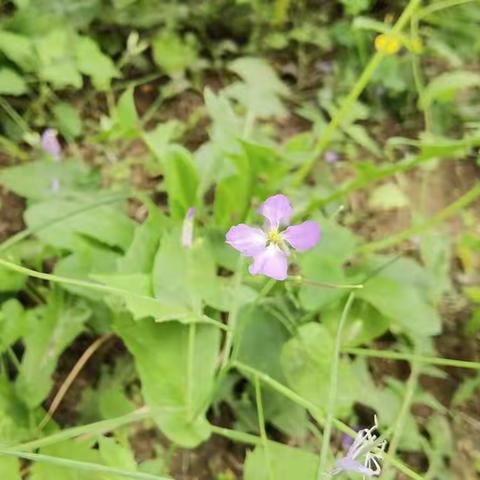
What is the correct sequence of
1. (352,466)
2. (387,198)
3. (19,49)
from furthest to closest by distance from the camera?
(387,198), (19,49), (352,466)

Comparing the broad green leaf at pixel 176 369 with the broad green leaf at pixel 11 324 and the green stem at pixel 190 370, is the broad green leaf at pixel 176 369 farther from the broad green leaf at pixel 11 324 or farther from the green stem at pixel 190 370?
the broad green leaf at pixel 11 324

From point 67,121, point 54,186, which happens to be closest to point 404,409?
point 54,186

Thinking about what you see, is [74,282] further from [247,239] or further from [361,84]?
[361,84]

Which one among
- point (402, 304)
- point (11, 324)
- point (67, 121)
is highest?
point (67, 121)

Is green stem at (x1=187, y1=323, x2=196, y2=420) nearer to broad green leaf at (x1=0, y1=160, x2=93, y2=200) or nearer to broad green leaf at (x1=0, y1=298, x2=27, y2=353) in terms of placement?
broad green leaf at (x1=0, y1=298, x2=27, y2=353)

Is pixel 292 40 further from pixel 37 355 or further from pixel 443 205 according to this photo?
pixel 37 355

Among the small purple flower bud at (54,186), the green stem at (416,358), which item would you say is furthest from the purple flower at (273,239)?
the small purple flower bud at (54,186)
